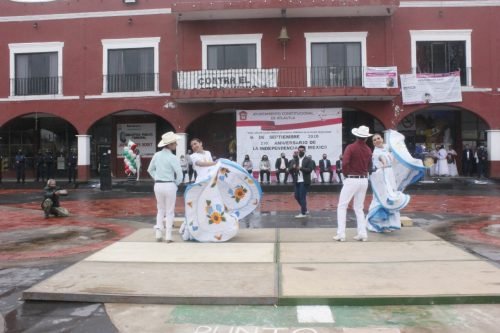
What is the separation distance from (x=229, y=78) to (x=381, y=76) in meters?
6.38

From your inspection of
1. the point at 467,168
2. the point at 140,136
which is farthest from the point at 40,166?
the point at 467,168

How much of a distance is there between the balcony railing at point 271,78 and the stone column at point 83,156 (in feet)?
17.0

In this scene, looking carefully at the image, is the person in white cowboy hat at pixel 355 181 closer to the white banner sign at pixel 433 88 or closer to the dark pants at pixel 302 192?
the dark pants at pixel 302 192

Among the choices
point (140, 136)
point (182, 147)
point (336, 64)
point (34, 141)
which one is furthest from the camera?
point (34, 141)

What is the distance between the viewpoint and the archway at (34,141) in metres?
27.4

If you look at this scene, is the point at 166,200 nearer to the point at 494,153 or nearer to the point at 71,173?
the point at 71,173

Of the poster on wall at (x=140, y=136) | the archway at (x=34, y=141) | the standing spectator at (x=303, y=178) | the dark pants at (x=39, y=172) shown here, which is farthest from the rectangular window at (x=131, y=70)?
the standing spectator at (x=303, y=178)

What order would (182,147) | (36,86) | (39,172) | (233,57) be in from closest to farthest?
1. (233,57)
2. (182,147)
3. (36,86)
4. (39,172)

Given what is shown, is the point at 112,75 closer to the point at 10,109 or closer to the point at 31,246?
the point at 10,109

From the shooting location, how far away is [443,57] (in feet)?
74.3

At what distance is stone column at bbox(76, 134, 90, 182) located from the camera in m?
24.0

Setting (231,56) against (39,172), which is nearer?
(231,56)

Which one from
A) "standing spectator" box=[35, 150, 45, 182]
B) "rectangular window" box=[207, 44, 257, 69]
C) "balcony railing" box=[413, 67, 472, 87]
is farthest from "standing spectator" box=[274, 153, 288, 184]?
"standing spectator" box=[35, 150, 45, 182]

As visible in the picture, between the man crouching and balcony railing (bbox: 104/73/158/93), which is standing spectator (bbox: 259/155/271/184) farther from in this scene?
the man crouching
